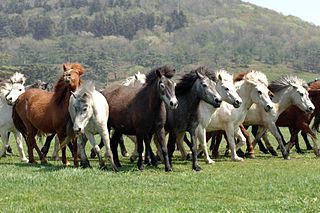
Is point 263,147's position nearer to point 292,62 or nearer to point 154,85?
point 154,85

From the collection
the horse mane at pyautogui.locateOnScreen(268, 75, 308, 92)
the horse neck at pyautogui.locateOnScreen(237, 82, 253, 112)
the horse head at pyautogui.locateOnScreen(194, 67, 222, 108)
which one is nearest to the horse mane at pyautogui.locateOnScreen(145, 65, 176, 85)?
the horse head at pyautogui.locateOnScreen(194, 67, 222, 108)

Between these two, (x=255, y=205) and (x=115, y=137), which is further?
(x=115, y=137)

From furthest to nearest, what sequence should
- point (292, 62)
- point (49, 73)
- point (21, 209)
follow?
point (292, 62) < point (49, 73) < point (21, 209)

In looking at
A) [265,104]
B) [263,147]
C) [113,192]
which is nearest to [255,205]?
[113,192]

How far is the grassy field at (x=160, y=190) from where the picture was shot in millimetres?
8539

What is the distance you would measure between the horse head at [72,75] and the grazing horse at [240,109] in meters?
4.17

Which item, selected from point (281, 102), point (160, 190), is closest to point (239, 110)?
point (281, 102)

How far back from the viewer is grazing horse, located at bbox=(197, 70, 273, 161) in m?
16.0

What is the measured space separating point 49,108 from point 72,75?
1.21 meters

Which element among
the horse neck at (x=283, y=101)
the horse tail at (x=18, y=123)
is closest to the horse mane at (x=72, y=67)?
the horse tail at (x=18, y=123)

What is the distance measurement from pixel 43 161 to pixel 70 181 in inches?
162

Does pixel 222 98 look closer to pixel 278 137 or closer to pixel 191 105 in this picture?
pixel 191 105

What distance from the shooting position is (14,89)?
1630 centimetres

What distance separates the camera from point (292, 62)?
163 meters
